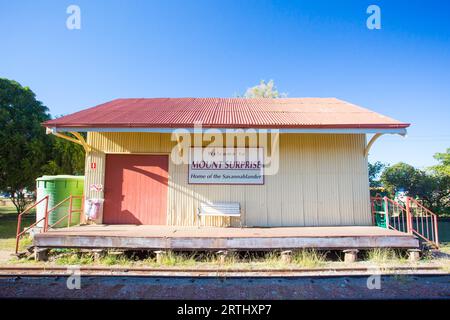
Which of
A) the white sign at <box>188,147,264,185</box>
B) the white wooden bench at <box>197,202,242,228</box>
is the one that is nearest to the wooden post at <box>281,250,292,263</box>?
the white wooden bench at <box>197,202,242,228</box>

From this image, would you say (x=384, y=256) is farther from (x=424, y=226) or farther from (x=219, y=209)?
(x=424, y=226)

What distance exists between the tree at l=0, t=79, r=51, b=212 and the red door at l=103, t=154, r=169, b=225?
26.6ft

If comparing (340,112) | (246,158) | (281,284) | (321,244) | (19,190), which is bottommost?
(281,284)

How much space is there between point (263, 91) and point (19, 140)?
18592mm

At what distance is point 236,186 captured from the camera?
295 inches

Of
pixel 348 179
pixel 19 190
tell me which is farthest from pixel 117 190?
pixel 19 190

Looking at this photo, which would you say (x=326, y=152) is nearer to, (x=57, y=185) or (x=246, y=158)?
(x=246, y=158)

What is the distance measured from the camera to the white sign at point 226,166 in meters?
7.51

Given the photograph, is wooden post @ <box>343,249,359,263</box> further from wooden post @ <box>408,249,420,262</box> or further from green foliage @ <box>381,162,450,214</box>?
green foliage @ <box>381,162,450,214</box>

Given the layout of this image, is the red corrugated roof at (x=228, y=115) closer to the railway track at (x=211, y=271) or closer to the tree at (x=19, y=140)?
the railway track at (x=211, y=271)

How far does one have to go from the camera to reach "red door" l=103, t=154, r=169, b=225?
24.6ft

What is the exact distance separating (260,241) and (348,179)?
3.75 metres

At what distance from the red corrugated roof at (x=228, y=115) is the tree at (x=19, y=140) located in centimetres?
637
